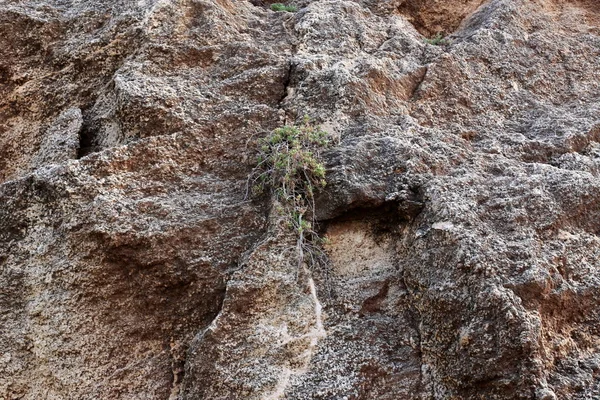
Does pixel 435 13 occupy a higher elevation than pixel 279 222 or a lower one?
higher

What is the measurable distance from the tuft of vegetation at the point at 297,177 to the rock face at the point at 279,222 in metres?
0.08

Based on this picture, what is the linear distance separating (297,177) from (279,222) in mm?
330

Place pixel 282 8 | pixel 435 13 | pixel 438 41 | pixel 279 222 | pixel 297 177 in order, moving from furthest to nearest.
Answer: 1. pixel 435 13
2. pixel 282 8
3. pixel 438 41
4. pixel 297 177
5. pixel 279 222

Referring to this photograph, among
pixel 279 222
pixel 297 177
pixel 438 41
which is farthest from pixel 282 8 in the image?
pixel 279 222

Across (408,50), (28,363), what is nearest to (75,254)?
(28,363)

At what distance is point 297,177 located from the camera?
3656mm

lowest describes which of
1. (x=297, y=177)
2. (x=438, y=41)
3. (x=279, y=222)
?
(x=279, y=222)

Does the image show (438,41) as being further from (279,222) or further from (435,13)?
(279,222)

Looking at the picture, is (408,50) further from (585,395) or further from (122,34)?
(585,395)

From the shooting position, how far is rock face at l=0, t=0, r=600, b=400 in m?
2.94

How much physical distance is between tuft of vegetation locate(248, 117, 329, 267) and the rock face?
0.08m

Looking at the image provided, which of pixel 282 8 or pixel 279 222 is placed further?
pixel 282 8

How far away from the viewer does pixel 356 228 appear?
11.8 ft

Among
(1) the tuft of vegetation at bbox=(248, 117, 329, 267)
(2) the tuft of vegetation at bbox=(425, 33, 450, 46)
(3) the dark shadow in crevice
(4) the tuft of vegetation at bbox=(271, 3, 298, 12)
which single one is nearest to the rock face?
(1) the tuft of vegetation at bbox=(248, 117, 329, 267)
